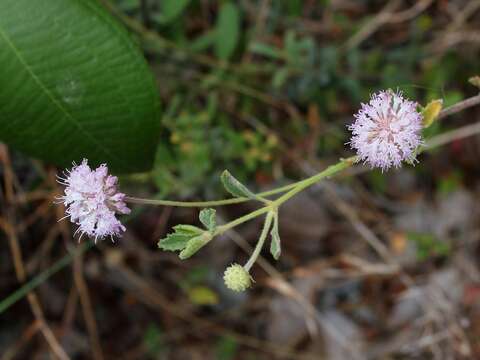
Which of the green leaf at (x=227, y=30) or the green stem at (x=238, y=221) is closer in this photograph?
the green stem at (x=238, y=221)

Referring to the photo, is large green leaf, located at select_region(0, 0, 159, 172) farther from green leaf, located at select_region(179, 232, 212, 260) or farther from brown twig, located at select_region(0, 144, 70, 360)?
brown twig, located at select_region(0, 144, 70, 360)

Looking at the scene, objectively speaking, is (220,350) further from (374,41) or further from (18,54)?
(18,54)

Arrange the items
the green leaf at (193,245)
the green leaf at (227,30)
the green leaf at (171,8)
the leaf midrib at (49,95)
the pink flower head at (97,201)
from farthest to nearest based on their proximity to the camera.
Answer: the green leaf at (227,30)
the green leaf at (171,8)
the leaf midrib at (49,95)
the pink flower head at (97,201)
the green leaf at (193,245)

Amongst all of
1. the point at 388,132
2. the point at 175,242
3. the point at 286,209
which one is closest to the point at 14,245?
the point at 286,209

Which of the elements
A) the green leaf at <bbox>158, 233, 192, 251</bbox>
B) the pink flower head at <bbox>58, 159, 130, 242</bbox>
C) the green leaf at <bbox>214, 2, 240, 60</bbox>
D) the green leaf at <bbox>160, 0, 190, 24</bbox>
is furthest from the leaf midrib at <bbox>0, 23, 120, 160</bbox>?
the green leaf at <bbox>214, 2, 240, 60</bbox>

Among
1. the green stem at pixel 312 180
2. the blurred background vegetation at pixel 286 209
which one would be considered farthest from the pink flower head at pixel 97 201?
the blurred background vegetation at pixel 286 209

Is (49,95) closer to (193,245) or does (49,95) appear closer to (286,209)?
(193,245)

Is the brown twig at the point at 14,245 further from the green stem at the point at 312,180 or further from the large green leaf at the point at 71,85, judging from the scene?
the green stem at the point at 312,180

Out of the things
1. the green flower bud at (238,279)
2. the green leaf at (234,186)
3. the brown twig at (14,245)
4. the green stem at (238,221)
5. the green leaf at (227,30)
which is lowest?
the green flower bud at (238,279)

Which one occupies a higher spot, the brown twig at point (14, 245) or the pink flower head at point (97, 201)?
the brown twig at point (14, 245)
